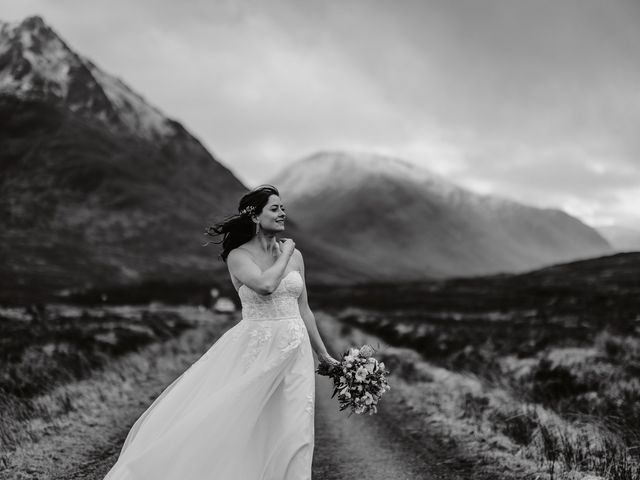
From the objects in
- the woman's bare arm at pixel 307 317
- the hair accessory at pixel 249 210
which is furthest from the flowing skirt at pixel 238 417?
the hair accessory at pixel 249 210

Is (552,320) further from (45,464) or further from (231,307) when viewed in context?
(231,307)

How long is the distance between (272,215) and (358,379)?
1860 mm

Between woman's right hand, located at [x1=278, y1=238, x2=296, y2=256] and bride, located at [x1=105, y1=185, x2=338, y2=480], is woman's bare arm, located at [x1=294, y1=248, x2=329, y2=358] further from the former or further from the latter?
woman's right hand, located at [x1=278, y1=238, x2=296, y2=256]

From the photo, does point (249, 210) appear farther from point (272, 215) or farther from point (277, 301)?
point (277, 301)

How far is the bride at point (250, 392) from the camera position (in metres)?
4.88

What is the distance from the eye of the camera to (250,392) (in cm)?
508

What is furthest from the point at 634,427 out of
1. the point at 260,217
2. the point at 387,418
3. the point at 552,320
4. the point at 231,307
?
the point at 231,307

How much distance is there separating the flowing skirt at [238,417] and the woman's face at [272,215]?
0.93 metres

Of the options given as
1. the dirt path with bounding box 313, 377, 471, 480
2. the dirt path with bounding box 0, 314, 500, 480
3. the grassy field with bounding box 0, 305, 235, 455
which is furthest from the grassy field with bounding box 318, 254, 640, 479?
the grassy field with bounding box 0, 305, 235, 455

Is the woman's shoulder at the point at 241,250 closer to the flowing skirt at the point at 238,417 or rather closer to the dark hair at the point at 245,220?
the dark hair at the point at 245,220

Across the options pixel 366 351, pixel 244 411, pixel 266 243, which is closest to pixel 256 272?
pixel 266 243

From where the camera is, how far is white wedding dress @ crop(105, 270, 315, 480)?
4867 mm

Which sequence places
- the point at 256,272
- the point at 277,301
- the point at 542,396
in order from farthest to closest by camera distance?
the point at 542,396
the point at 277,301
the point at 256,272

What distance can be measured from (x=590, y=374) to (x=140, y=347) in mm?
13123
